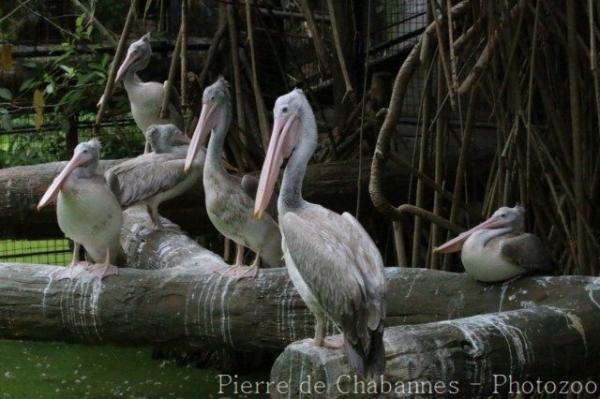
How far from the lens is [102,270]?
491 cm

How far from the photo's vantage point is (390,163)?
267 inches

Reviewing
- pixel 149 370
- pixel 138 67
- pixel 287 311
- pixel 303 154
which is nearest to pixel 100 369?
pixel 149 370

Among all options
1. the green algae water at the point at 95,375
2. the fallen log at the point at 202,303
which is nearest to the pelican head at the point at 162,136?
the green algae water at the point at 95,375

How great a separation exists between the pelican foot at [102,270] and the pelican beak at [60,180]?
352 mm

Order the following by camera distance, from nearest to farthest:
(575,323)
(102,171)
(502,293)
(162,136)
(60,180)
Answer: (575,323), (502,293), (60,180), (162,136), (102,171)

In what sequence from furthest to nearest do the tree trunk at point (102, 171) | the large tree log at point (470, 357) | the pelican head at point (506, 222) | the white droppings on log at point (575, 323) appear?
the tree trunk at point (102, 171)
the pelican head at point (506, 222)
the white droppings on log at point (575, 323)
the large tree log at point (470, 357)

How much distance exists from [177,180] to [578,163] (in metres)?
2.23

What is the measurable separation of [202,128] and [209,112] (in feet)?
0.35

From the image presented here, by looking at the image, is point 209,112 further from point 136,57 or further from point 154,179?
point 136,57

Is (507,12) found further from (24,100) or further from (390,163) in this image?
(24,100)

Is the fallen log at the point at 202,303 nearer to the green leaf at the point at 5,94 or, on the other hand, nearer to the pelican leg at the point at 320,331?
the pelican leg at the point at 320,331

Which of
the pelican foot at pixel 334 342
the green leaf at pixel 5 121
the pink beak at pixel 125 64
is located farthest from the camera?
the green leaf at pixel 5 121

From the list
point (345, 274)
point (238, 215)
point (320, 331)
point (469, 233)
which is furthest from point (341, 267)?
point (238, 215)

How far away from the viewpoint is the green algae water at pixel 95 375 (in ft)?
22.0
